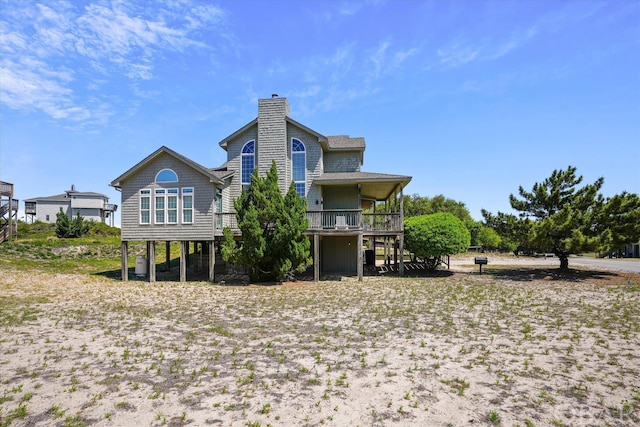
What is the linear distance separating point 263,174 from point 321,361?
15364 millimetres

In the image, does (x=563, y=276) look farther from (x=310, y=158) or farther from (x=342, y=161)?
(x=310, y=158)

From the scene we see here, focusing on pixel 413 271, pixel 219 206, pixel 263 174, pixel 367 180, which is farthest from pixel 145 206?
pixel 413 271

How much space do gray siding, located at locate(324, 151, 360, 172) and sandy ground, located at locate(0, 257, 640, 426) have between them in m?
10.6

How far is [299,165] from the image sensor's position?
20953mm

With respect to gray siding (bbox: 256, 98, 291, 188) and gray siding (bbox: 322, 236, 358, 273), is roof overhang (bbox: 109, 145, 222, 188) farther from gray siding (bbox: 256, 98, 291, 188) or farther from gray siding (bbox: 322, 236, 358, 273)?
gray siding (bbox: 322, 236, 358, 273)

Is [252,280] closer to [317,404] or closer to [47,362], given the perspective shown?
[47,362]

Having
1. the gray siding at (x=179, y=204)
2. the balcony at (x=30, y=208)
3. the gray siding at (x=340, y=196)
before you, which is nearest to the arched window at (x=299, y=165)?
the gray siding at (x=340, y=196)

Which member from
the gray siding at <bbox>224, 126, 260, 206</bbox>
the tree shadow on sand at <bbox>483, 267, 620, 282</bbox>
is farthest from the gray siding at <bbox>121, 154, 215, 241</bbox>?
the tree shadow on sand at <bbox>483, 267, 620, 282</bbox>

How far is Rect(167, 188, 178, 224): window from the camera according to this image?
1898cm

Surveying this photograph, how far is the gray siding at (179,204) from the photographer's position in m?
18.7

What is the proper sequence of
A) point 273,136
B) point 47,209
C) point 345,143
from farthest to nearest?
point 47,209 < point 345,143 < point 273,136

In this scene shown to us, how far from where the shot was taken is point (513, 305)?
12.2m

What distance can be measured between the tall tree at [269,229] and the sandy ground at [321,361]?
362 centimetres

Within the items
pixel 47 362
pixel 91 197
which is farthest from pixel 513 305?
pixel 91 197
